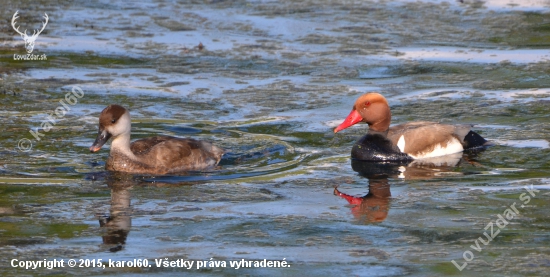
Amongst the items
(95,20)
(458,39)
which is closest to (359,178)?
(458,39)

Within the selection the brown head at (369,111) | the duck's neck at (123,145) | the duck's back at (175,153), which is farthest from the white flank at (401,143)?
the duck's neck at (123,145)

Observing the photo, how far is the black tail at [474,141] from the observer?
10.7 meters

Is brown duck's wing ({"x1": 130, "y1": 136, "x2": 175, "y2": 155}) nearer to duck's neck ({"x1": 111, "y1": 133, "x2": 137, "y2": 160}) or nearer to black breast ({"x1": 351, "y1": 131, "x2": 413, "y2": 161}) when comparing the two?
duck's neck ({"x1": 111, "y1": 133, "x2": 137, "y2": 160})

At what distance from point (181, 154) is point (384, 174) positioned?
215 cm

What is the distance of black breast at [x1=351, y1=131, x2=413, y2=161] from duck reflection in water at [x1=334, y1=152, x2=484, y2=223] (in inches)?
2.9

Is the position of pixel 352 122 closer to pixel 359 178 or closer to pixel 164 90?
pixel 359 178

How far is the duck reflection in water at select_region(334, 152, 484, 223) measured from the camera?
27.0ft

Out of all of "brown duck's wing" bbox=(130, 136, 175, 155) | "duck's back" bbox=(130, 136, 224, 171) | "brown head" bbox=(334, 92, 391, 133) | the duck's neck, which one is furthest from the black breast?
the duck's neck

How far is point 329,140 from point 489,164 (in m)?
1.99

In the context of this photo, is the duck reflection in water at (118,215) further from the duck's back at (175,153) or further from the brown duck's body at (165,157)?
the duck's back at (175,153)

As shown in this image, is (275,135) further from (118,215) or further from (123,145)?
(118,215)

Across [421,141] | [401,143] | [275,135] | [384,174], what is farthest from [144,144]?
[421,141]

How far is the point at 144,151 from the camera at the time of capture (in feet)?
32.4

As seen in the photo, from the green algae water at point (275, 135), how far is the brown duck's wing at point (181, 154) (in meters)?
0.18
